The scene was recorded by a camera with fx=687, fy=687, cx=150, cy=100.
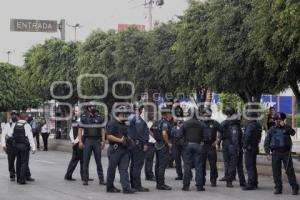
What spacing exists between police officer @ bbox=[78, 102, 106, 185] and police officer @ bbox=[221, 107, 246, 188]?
2.75 m

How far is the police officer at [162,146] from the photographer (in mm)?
14625

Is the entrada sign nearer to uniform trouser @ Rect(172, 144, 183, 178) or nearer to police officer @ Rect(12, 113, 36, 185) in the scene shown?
uniform trouser @ Rect(172, 144, 183, 178)

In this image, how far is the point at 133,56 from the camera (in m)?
30.0

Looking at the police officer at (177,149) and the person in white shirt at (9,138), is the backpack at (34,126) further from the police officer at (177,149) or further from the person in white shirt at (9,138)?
the person in white shirt at (9,138)

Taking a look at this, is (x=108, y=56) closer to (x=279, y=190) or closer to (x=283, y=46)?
(x=283, y=46)

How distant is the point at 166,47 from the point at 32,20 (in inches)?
748

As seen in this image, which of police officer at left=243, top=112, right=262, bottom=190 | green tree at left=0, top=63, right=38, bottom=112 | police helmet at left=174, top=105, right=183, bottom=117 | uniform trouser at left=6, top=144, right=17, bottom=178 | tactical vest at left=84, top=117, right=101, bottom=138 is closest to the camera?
police officer at left=243, top=112, right=262, bottom=190

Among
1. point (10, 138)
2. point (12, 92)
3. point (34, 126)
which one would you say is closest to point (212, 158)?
point (10, 138)

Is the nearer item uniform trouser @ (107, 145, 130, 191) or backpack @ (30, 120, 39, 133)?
uniform trouser @ (107, 145, 130, 191)

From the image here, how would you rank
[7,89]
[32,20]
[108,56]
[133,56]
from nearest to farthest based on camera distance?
[133,56]
[108,56]
[32,20]
[7,89]

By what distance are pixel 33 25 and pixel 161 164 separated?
3182 cm

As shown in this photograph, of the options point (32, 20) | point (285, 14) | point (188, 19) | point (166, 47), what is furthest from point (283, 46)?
point (32, 20)

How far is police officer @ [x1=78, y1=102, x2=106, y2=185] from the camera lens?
15289mm

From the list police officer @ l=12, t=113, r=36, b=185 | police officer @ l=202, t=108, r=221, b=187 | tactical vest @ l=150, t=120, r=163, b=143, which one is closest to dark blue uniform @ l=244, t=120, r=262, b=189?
police officer @ l=202, t=108, r=221, b=187
